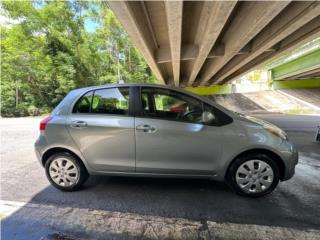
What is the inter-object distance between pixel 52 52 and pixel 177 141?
23567 millimetres

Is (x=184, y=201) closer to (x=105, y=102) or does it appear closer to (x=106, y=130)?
(x=106, y=130)

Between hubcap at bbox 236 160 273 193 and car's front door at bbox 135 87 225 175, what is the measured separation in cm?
41

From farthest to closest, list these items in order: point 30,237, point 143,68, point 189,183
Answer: point 143,68 < point 189,183 < point 30,237

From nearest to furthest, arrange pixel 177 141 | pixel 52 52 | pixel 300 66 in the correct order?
pixel 177 141 < pixel 300 66 < pixel 52 52

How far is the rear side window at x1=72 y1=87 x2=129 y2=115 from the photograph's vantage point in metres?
3.16

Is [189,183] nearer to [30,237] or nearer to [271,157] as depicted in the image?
[271,157]

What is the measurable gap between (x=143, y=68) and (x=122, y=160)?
2756 centimetres

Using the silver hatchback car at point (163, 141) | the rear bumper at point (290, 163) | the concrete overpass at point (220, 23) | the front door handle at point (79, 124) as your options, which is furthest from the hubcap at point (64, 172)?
the concrete overpass at point (220, 23)

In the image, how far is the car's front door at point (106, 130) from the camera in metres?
3.07

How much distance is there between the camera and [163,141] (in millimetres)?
3002

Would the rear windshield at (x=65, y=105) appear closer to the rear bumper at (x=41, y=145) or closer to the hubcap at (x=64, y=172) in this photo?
the rear bumper at (x=41, y=145)

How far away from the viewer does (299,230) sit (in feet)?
7.75

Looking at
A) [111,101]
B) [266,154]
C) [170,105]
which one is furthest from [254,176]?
[111,101]

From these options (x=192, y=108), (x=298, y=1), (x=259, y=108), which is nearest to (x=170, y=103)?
(x=192, y=108)
